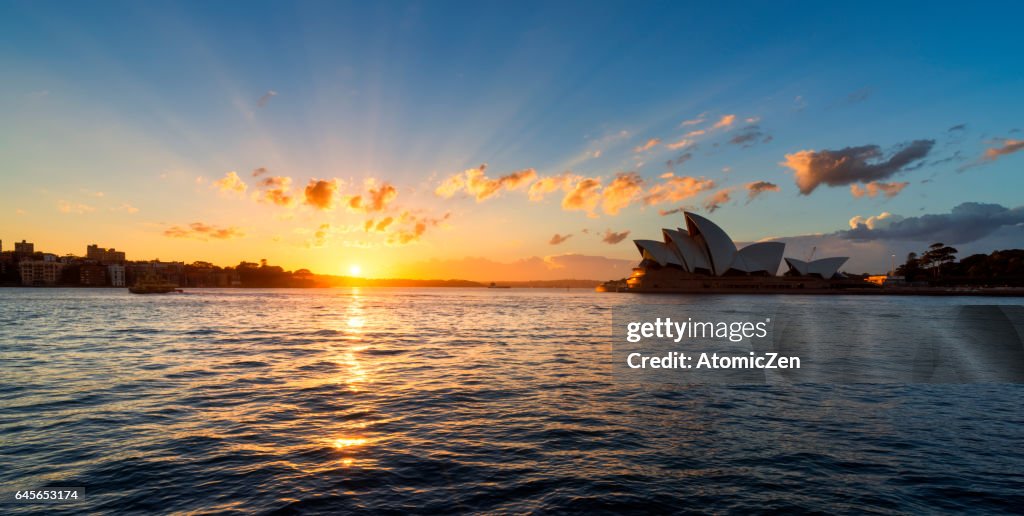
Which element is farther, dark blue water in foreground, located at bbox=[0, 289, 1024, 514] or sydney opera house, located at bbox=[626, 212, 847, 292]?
sydney opera house, located at bbox=[626, 212, 847, 292]

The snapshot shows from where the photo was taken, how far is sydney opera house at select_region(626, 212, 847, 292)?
12912cm

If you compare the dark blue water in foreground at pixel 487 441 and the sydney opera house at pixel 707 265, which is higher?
the sydney opera house at pixel 707 265

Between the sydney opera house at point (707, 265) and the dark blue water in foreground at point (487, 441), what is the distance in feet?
376

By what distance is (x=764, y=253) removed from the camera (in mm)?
141125

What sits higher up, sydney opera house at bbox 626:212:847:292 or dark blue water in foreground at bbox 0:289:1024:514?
sydney opera house at bbox 626:212:847:292

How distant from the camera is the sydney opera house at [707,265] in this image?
424 ft

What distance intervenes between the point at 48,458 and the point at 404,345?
19556mm

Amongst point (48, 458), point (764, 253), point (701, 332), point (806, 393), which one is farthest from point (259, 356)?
point (764, 253)

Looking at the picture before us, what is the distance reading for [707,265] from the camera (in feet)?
436

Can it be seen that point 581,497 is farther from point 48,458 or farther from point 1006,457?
point 48,458

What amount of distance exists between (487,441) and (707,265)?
133m

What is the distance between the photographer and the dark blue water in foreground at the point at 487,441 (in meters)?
7.82

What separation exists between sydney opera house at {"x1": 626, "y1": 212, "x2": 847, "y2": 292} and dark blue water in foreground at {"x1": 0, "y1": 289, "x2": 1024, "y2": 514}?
11459 centimetres

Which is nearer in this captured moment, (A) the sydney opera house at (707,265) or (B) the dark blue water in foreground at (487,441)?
(B) the dark blue water in foreground at (487,441)
